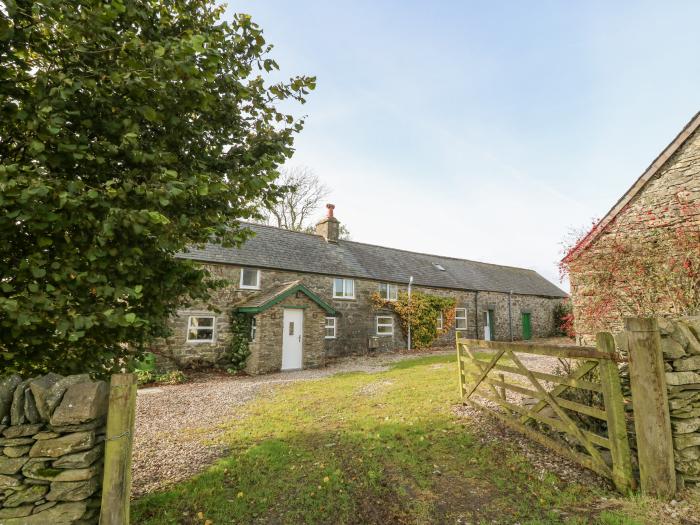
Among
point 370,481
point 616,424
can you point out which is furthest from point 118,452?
point 616,424

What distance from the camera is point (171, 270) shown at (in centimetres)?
391

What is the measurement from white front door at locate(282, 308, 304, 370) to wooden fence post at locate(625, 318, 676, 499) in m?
12.7

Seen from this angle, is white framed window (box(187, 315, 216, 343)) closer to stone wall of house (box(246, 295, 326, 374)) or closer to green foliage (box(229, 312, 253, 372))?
green foliage (box(229, 312, 253, 372))

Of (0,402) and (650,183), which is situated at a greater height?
(650,183)

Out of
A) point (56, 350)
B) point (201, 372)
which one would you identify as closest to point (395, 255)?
point (201, 372)

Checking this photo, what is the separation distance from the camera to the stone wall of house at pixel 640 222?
916 centimetres

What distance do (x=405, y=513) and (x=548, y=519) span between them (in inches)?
60.3

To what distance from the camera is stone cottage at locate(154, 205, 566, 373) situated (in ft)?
47.6

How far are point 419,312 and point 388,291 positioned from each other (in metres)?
2.40

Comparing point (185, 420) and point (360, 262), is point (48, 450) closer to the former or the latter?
point (185, 420)

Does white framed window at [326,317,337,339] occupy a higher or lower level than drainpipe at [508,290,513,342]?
lower

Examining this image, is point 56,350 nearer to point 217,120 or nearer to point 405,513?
point 217,120

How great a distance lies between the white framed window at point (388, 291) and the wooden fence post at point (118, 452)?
17715 millimetres

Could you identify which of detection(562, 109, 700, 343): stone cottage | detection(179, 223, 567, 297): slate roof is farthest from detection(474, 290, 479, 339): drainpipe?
detection(562, 109, 700, 343): stone cottage
